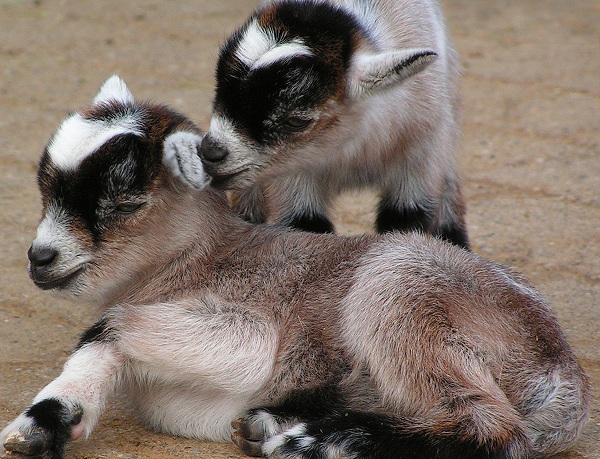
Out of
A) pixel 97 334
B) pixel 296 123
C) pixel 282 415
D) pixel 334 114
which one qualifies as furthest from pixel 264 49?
pixel 282 415

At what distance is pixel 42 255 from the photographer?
12.7ft

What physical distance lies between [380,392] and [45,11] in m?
7.48

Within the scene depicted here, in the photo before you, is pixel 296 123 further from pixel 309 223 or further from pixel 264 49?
pixel 309 223

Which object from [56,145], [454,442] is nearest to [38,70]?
[56,145]

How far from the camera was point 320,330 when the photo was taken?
3.87 m

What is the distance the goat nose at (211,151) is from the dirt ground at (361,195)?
95 centimetres

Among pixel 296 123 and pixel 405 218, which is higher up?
pixel 296 123

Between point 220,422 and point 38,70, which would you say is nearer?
point 220,422

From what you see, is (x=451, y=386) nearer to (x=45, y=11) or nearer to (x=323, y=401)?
(x=323, y=401)

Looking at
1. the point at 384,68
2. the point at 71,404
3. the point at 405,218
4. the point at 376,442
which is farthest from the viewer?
the point at 405,218

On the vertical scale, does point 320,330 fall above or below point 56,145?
below

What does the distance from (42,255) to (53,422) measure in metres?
0.66

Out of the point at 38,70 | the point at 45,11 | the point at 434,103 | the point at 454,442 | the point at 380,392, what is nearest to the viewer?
the point at 454,442

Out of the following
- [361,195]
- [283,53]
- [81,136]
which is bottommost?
[361,195]
